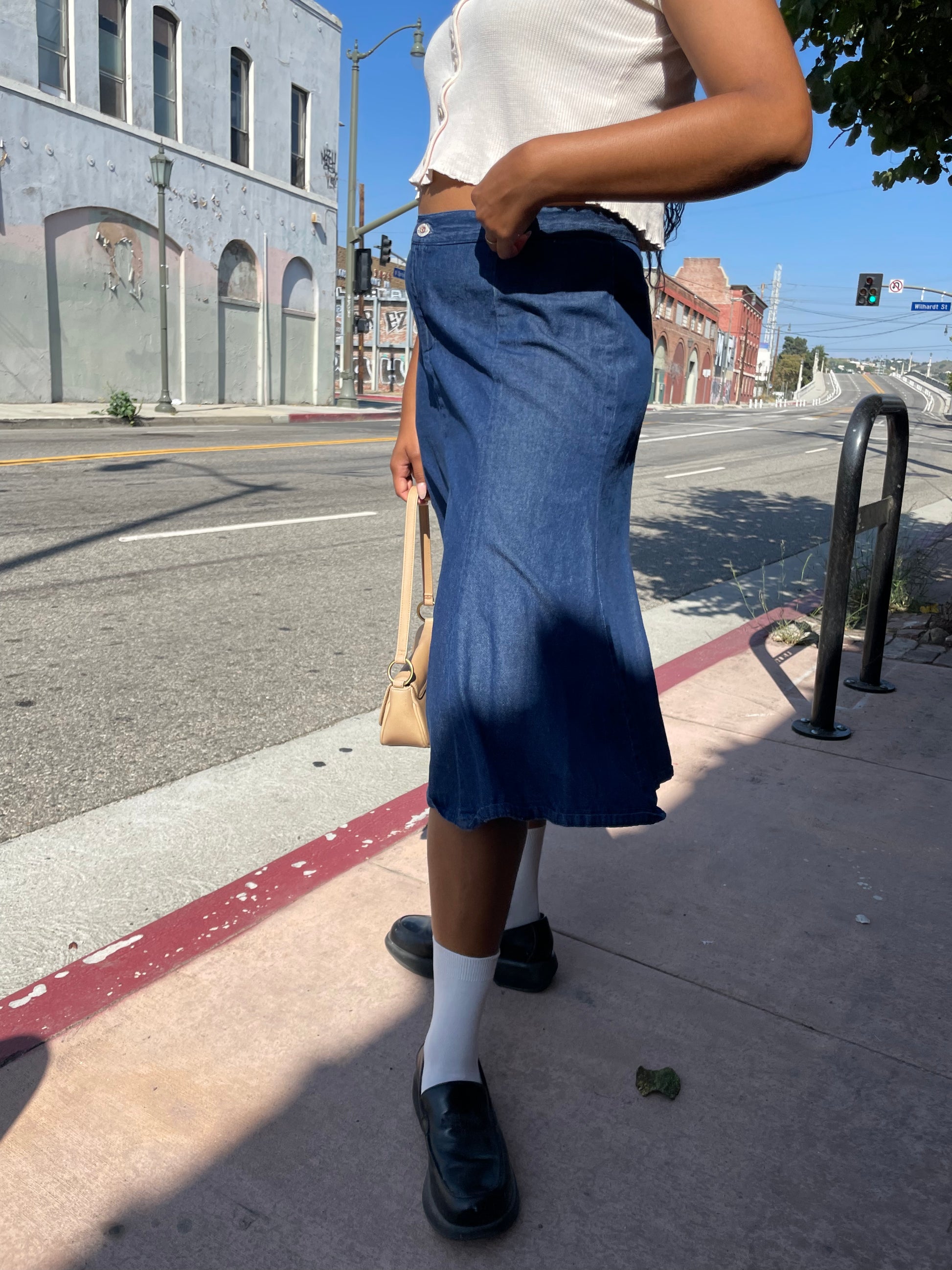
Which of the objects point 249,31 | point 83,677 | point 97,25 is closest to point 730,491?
point 83,677

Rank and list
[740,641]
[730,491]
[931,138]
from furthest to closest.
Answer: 1. [730,491]
2. [740,641]
3. [931,138]

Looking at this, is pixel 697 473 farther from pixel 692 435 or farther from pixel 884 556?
pixel 884 556

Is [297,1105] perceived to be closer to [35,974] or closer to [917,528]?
[35,974]

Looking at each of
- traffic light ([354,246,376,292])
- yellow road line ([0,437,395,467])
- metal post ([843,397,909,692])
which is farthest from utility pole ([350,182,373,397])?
metal post ([843,397,909,692])

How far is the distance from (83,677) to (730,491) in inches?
358

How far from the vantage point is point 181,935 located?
2094mm

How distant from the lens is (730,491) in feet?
38.1

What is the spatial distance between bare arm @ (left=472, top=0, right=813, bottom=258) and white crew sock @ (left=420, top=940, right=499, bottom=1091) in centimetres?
107

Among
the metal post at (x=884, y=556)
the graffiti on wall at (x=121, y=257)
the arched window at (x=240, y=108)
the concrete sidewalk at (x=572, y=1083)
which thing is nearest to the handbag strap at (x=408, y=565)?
the concrete sidewalk at (x=572, y=1083)

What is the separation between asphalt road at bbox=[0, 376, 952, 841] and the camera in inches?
129

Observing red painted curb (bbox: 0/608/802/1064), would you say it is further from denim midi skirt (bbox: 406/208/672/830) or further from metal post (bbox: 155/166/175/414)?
metal post (bbox: 155/166/175/414)

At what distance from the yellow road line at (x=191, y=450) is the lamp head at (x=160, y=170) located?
671cm

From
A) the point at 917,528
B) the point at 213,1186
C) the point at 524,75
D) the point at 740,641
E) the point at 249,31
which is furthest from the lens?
the point at 249,31

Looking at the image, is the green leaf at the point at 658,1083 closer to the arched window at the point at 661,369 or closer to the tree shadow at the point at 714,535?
the tree shadow at the point at 714,535
